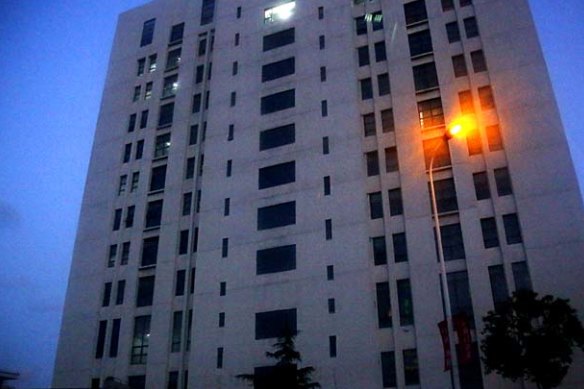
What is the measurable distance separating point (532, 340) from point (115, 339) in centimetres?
3068

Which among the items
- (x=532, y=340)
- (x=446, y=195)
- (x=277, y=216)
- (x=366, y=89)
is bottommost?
(x=532, y=340)

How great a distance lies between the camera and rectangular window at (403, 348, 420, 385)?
2964 cm

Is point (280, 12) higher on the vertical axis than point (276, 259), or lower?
higher

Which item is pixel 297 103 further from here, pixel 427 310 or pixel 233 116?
pixel 427 310

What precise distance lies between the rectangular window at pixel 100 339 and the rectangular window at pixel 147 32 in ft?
96.9

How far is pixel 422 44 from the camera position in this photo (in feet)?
127

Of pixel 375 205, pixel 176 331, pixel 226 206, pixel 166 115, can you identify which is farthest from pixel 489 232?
pixel 166 115

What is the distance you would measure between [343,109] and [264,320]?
1730 cm

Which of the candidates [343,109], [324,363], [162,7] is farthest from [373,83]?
[162,7]

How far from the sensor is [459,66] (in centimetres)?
3659

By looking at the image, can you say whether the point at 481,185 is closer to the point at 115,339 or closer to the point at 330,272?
the point at 330,272

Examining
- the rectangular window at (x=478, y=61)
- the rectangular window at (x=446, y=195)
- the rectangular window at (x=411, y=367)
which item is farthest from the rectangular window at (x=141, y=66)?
the rectangular window at (x=411, y=367)

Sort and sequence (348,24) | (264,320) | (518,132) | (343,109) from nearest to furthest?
(518,132) < (264,320) < (343,109) < (348,24)

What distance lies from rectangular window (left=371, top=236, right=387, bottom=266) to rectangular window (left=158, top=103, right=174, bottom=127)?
23581 millimetres
